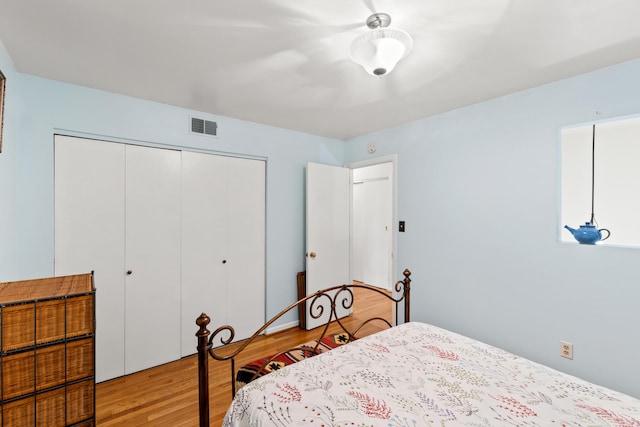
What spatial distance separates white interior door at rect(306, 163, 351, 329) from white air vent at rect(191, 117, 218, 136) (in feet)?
3.67

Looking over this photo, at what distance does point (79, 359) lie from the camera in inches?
57.3

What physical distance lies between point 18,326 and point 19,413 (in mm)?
408

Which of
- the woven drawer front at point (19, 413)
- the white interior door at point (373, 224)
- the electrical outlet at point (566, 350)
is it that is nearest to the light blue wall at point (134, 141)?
the woven drawer front at point (19, 413)

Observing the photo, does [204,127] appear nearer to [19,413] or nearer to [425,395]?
[19,413]

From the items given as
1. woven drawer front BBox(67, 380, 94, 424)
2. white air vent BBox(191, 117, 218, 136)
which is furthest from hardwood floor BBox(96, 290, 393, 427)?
white air vent BBox(191, 117, 218, 136)

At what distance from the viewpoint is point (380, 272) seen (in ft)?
17.2

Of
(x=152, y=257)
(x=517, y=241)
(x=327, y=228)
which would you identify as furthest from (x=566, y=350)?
(x=152, y=257)

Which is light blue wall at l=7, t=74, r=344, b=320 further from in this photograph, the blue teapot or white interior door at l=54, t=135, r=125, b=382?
the blue teapot

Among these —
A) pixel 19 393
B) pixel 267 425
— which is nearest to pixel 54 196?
pixel 19 393

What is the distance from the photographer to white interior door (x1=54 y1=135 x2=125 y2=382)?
228cm

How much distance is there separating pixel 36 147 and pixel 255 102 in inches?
66.1

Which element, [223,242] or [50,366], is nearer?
[50,366]

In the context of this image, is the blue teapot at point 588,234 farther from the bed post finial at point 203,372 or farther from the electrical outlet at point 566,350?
the bed post finial at point 203,372

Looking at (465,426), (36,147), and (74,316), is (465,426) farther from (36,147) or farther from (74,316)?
(36,147)
